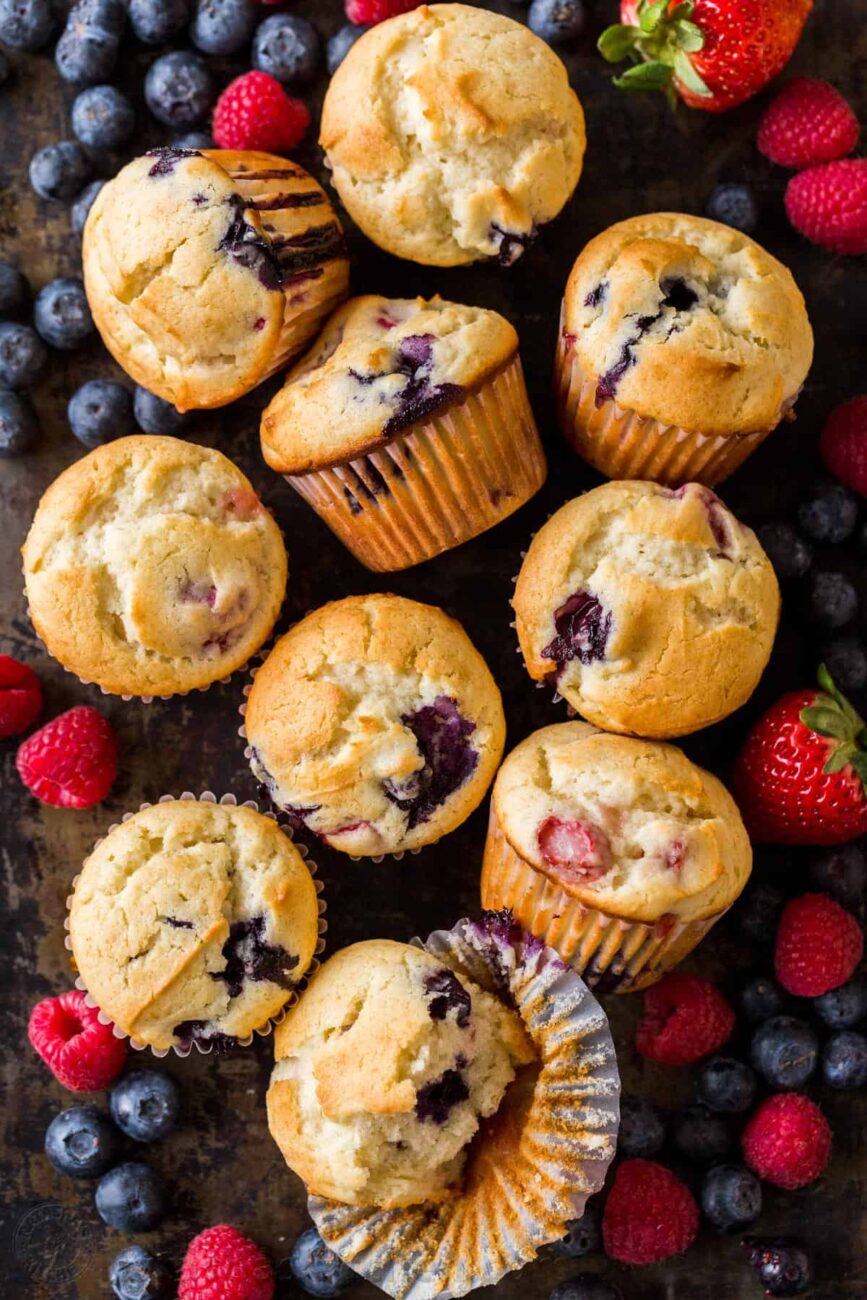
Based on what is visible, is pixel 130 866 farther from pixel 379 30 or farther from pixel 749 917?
pixel 379 30

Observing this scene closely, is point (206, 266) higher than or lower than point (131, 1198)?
higher

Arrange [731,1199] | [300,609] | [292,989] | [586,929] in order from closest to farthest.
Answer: [586,929]
[292,989]
[731,1199]
[300,609]

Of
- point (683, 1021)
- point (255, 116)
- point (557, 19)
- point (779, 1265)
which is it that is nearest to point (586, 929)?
point (683, 1021)

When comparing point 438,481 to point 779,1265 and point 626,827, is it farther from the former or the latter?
point 779,1265

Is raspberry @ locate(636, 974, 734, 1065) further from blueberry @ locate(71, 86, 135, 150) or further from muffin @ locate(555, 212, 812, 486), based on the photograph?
blueberry @ locate(71, 86, 135, 150)

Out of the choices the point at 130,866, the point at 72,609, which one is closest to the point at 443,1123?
the point at 130,866

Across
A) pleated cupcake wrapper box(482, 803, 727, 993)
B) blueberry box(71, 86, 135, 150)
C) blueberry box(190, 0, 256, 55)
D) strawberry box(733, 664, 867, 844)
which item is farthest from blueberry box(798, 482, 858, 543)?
blueberry box(71, 86, 135, 150)

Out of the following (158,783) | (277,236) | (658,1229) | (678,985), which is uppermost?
(277,236)

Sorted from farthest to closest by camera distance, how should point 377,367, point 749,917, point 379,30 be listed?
1. point 749,917
2. point 379,30
3. point 377,367
